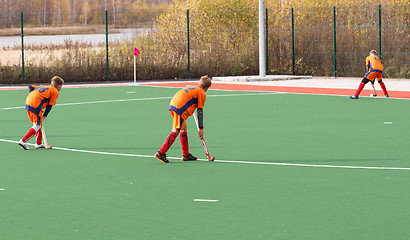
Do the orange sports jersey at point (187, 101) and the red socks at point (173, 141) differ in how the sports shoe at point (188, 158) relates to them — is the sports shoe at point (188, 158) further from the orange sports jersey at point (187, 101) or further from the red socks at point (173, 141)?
the orange sports jersey at point (187, 101)

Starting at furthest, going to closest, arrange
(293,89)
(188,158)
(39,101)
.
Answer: (293,89)
(39,101)
(188,158)

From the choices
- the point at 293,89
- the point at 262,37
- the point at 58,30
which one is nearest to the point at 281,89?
the point at 293,89

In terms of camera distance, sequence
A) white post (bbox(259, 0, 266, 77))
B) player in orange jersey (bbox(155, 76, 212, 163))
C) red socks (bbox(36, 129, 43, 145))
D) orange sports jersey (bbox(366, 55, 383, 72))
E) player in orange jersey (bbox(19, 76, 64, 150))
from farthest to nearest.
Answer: white post (bbox(259, 0, 266, 77))
orange sports jersey (bbox(366, 55, 383, 72))
red socks (bbox(36, 129, 43, 145))
player in orange jersey (bbox(19, 76, 64, 150))
player in orange jersey (bbox(155, 76, 212, 163))

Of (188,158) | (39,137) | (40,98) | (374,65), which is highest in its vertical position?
(374,65)

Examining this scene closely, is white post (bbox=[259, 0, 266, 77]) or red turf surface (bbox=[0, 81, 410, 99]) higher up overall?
white post (bbox=[259, 0, 266, 77])

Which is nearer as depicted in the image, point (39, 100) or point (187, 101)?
point (187, 101)

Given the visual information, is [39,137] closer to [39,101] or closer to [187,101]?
[39,101]

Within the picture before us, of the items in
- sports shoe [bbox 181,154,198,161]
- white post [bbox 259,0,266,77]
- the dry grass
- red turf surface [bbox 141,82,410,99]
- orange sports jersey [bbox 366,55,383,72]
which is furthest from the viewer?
the dry grass

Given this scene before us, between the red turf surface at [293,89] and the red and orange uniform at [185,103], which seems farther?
the red turf surface at [293,89]

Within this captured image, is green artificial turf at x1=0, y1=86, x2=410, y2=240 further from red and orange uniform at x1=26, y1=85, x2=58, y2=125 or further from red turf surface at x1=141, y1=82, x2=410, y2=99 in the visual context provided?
red turf surface at x1=141, y1=82, x2=410, y2=99

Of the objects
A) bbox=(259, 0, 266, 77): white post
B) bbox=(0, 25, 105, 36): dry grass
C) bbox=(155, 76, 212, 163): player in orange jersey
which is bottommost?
bbox=(155, 76, 212, 163): player in orange jersey

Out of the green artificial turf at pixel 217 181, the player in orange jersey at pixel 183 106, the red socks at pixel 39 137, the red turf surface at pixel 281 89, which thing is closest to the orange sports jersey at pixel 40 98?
the red socks at pixel 39 137

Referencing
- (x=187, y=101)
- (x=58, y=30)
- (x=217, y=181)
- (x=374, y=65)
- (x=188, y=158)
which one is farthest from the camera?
(x=58, y=30)

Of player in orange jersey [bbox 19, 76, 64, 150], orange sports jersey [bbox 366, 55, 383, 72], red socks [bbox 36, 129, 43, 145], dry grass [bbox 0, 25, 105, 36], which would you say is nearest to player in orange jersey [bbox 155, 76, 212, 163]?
player in orange jersey [bbox 19, 76, 64, 150]
